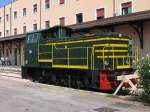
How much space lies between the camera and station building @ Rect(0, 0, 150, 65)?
22953 mm

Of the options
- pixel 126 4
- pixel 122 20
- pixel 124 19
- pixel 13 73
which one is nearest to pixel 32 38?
pixel 122 20

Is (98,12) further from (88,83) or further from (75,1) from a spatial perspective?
(88,83)

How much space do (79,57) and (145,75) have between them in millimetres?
5203

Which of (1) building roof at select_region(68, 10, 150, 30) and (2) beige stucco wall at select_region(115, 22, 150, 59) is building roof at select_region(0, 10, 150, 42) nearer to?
(1) building roof at select_region(68, 10, 150, 30)

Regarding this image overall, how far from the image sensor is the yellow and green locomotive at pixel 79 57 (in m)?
15.7

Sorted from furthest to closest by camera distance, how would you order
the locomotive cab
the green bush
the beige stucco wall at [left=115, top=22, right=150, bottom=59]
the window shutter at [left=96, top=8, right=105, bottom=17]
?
the window shutter at [left=96, top=8, right=105, bottom=17]
the beige stucco wall at [left=115, top=22, right=150, bottom=59]
the locomotive cab
the green bush

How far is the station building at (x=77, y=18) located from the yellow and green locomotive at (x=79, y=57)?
4.93 meters

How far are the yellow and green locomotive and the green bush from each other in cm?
289

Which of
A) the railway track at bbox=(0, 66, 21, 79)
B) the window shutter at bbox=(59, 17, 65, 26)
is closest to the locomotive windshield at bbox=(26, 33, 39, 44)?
the railway track at bbox=(0, 66, 21, 79)

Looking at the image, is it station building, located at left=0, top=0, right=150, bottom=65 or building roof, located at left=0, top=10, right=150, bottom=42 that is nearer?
building roof, located at left=0, top=10, right=150, bottom=42

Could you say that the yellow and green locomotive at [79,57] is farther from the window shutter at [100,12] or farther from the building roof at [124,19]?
the window shutter at [100,12]

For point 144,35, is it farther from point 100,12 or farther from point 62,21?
point 62,21

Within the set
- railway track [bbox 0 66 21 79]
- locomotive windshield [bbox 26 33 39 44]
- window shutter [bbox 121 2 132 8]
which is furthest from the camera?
railway track [bbox 0 66 21 79]

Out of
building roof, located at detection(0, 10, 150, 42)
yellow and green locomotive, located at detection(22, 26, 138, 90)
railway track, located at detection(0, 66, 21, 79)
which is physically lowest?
railway track, located at detection(0, 66, 21, 79)
